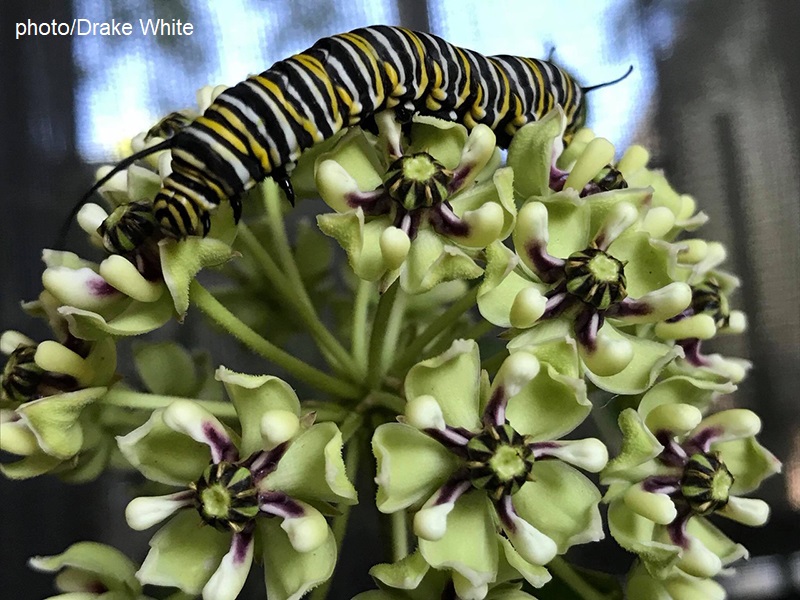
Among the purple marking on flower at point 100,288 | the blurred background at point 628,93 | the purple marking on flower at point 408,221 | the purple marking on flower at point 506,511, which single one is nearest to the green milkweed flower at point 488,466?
the purple marking on flower at point 506,511

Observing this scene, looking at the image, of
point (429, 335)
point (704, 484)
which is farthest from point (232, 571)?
point (704, 484)

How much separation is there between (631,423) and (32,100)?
34.6 inches

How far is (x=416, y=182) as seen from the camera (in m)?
0.54

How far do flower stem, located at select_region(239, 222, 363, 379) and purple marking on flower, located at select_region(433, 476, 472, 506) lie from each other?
16cm

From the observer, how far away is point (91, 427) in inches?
23.8

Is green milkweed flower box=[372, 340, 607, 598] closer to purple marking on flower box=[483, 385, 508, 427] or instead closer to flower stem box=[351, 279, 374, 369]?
purple marking on flower box=[483, 385, 508, 427]

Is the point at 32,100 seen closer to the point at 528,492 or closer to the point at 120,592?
the point at 120,592

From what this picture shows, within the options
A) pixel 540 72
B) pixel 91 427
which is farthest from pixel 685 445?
pixel 91 427

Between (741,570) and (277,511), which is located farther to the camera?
(741,570)

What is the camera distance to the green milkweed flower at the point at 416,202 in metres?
0.53

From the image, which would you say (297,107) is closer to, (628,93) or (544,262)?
(544,262)

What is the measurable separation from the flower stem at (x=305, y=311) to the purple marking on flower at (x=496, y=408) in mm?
161

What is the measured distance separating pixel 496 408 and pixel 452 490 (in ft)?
0.20

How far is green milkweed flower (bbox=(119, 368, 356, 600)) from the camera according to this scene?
48 centimetres
